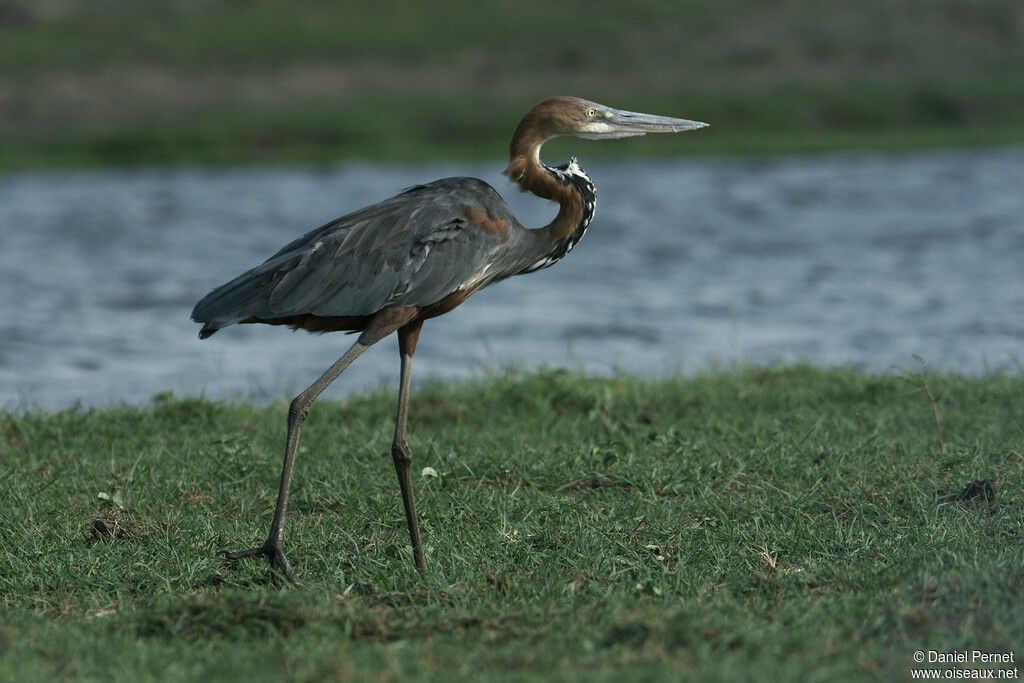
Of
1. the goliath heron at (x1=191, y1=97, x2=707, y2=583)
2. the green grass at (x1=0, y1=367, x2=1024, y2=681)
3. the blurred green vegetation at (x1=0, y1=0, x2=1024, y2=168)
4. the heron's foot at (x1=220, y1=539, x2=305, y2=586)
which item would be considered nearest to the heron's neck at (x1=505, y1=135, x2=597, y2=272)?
the goliath heron at (x1=191, y1=97, x2=707, y2=583)

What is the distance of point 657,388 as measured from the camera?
7.72 metres

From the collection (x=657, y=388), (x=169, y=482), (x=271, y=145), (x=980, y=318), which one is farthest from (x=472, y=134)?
(x=169, y=482)

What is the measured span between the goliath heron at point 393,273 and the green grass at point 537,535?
1.18ft

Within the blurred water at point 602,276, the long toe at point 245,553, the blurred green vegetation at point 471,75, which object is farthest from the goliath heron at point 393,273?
the blurred green vegetation at point 471,75

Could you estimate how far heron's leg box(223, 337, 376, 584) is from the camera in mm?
4660

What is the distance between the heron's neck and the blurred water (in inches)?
96.0

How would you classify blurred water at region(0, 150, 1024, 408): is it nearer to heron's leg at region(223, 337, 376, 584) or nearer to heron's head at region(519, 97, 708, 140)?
heron's head at region(519, 97, 708, 140)

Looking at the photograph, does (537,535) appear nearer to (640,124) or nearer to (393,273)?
(393,273)

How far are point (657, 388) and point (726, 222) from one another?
33.2 ft

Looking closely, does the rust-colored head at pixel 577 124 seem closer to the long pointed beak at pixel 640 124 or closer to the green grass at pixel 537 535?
the long pointed beak at pixel 640 124

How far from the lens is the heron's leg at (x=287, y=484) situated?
4.66m

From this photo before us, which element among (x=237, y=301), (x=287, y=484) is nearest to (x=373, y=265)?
(x=237, y=301)

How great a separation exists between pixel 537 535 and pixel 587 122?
5.77 ft

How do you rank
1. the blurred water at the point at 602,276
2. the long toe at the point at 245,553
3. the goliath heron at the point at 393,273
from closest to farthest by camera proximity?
the long toe at the point at 245,553 → the goliath heron at the point at 393,273 → the blurred water at the point at 602,276
